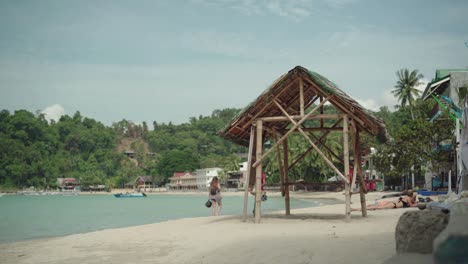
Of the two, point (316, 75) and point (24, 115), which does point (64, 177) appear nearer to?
point (24, 115)

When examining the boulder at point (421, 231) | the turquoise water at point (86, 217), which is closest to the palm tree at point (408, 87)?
the turquoise water at point (86, 217)

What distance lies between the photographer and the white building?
4348 inches

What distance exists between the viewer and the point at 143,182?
126875 millimetres

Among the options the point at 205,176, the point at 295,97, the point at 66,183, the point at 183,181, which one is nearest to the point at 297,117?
the point at 295,97

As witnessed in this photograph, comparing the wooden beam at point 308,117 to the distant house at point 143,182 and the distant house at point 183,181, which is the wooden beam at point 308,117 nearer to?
the distant house at point 183,181

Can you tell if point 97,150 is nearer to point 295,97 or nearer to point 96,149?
point 96,149

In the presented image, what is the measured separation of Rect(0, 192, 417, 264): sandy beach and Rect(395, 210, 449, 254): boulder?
1.67 metres

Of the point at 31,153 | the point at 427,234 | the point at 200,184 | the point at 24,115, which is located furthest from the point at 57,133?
the point at 427,234

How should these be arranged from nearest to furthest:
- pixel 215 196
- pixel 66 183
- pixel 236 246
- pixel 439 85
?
pixel 236 246, pixel 215 196, pixel 439 85, pixel 66 183

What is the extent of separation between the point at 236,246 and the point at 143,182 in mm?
121892

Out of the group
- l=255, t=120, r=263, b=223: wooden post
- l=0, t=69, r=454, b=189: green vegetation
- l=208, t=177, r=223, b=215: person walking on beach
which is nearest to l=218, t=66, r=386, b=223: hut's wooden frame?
l=255, t=120, r=263, b=223: wooden post

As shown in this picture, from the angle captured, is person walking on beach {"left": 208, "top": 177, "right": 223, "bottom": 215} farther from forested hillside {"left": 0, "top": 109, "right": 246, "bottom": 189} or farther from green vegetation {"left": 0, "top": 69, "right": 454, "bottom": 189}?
forested hillside {"left": 0, "top": 109, "right": 246, "bottom": 189}

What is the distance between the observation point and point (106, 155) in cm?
14562

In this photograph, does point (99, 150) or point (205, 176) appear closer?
point (205, 176)
